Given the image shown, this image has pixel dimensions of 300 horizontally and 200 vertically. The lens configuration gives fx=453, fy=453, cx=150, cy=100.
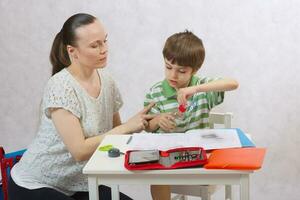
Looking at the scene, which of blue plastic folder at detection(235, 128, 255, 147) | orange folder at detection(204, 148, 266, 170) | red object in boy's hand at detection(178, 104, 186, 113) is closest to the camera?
orange folder at detection(204, 148, 266, 170)

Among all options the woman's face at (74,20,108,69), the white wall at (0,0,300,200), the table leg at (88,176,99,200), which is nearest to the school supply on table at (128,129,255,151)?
the table leg at (88,176,99,200)

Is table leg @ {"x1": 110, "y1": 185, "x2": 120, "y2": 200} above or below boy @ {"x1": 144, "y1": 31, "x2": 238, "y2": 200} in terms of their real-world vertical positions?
below

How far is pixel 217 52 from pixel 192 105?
594 millimetres

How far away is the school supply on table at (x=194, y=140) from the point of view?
4.67 ft

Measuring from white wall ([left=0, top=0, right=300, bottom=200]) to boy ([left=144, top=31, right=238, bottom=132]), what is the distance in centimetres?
52

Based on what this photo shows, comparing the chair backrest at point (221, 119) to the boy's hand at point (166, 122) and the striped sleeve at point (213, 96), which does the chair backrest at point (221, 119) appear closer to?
the striped sleeve at point (213, 96)

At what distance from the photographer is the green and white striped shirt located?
6.06 ft

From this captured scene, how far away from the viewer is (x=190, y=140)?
148cm

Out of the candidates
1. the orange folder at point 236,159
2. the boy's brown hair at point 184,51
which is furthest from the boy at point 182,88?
the orange folder at point 236,159

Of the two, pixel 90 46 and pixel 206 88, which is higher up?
pixel 90 46

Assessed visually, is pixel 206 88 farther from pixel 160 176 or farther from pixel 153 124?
pixel 160 176

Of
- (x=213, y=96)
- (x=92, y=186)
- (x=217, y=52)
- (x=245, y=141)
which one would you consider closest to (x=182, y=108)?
(x=213, y=96)

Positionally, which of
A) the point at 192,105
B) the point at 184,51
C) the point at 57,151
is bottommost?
the point at 57,151

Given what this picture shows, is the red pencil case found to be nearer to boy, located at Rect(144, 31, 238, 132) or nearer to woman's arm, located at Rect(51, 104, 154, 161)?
woman's arm, located at Rect(51, 104, 154, 161)
